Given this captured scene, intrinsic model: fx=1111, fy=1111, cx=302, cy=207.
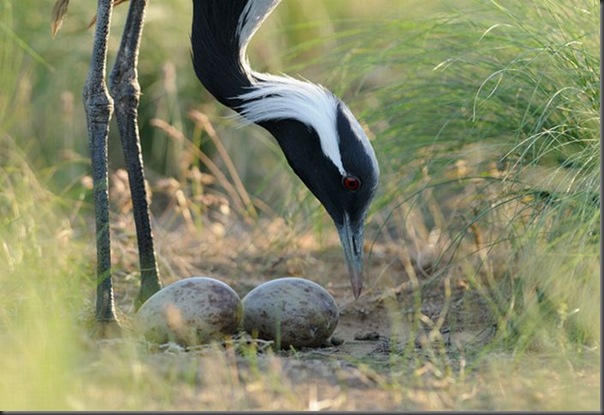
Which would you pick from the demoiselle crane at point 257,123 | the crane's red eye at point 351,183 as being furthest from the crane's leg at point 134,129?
the crane's red eye at point 351,183

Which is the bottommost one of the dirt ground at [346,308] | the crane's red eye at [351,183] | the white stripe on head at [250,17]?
the dirt ground at [346,308]

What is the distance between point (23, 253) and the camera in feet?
16.8

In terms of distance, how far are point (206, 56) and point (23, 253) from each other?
4.11 feet

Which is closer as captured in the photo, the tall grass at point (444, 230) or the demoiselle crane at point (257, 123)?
the tall grass at point (444, 230)

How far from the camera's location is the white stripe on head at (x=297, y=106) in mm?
4570

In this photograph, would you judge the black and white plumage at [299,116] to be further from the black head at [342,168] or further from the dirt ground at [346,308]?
the dirt ground at [346,308]

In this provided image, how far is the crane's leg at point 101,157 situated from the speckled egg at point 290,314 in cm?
63

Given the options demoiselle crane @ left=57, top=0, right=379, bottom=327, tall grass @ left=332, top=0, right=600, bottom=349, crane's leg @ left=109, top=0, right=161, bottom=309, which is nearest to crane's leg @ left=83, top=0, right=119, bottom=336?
demoiselle crane @ left=57, top=0, right=379, bottom=327

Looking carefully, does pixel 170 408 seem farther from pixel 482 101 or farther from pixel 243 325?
pixel 482 101

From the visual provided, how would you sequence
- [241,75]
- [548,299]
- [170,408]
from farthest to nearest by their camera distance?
1. [241,75]
2. [548,299]
3. [170,408]

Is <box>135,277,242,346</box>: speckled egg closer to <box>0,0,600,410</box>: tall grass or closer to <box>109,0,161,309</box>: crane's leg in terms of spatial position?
<box>0,0,600,410</box>: tall grass

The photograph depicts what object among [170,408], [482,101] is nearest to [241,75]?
[482,101]

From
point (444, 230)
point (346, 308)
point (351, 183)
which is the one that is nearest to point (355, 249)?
point (351, 183)

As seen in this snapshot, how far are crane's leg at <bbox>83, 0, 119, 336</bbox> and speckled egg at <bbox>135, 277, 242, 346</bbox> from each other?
0.39 meters
